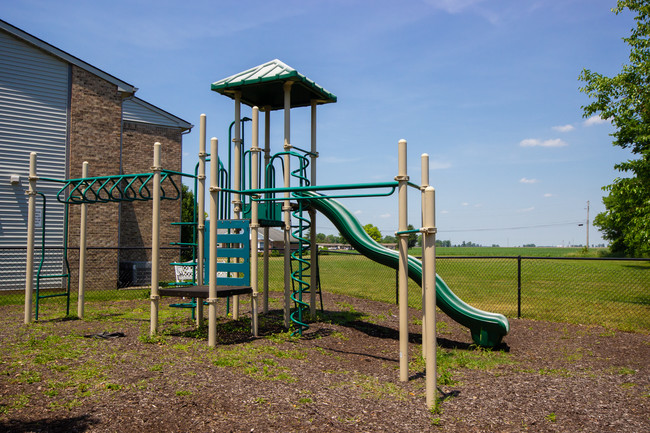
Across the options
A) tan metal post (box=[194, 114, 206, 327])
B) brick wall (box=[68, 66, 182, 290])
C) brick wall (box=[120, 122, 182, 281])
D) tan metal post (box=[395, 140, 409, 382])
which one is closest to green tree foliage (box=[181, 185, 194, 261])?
brick wall (box=[120, 122, 182, 281])

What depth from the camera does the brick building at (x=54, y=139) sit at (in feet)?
45.8

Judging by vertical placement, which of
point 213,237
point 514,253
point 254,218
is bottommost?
point 514,253

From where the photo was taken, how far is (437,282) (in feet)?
25.3

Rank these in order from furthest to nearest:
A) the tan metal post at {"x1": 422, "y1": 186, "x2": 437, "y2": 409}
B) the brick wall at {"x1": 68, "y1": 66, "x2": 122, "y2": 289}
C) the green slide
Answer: the brick wall at {"x1": 68, "y1": 66, "x2": 122, "y2": 289} < the green slide < the tan metal post at {"x1": 422, "y1": 186, "x2": 437, "y2": 409}

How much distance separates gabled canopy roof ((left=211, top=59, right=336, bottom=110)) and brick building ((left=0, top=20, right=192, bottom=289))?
6.74 metres

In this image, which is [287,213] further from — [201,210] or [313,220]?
[201,210]

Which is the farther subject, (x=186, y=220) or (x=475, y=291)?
(x=186, y=220)

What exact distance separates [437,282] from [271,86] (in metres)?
4.61

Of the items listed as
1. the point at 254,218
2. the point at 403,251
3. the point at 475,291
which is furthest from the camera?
the point at 475,291

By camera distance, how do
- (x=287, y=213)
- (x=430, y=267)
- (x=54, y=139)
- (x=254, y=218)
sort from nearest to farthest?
(x=430, y=267) → (x=254, y=218) → (x=287, y=213) → (x=54, y=139)

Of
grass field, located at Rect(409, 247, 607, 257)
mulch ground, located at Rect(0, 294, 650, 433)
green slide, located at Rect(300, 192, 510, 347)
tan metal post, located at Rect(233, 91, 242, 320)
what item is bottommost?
grass field, located at Rect(409, 247, 607, 257)

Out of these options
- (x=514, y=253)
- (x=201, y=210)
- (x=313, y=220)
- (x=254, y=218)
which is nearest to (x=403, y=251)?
(x=254, y=218)

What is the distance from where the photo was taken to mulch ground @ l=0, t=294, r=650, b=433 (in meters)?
4.00

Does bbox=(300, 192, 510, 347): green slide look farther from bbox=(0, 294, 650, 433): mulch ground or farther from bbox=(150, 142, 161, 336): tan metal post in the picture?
bbox=(150, 142, 161, 336): tan metal post
